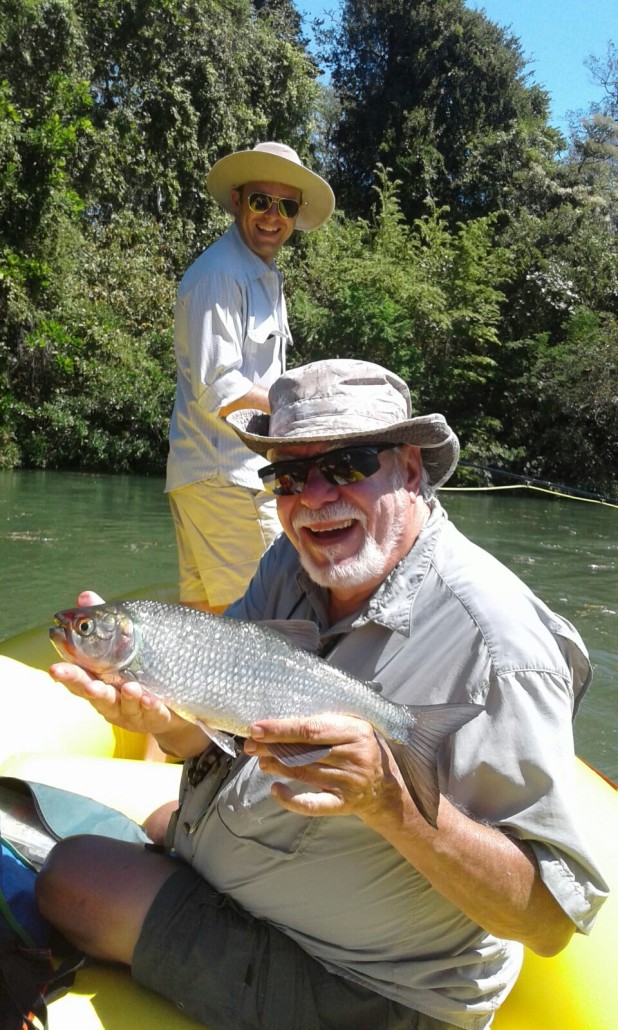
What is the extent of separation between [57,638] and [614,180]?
1229 inches

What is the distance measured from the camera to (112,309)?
2233cm

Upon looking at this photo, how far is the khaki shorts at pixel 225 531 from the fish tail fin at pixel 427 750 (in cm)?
240

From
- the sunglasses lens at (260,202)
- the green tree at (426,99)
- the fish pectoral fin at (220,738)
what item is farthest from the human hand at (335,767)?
the green tree at (426,99)

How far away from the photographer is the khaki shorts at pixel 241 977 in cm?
205

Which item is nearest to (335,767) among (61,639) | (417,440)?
(61,639)

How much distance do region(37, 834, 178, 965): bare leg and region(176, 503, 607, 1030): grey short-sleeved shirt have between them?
15 centimetres

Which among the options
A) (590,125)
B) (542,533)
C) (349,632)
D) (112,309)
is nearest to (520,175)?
(590,125)

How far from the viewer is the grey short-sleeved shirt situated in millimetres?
1838

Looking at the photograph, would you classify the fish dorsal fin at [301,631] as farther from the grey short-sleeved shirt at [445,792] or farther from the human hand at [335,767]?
the human hand at [335,767]

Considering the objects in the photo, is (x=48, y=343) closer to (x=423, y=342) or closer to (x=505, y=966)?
(x=423, y=342)

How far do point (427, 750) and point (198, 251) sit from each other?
24.1 meters

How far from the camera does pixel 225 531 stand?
4230mm

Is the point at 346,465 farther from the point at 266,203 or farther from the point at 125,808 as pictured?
the point at 266,203

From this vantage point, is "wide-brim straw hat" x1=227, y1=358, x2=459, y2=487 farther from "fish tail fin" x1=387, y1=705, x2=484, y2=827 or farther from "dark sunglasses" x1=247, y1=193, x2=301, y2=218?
"dark sunglasses" x1=247, y1=193, x2=301, y2=218
